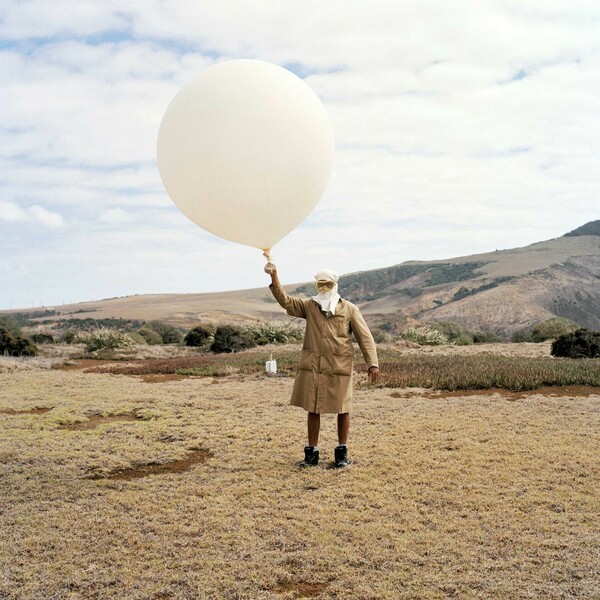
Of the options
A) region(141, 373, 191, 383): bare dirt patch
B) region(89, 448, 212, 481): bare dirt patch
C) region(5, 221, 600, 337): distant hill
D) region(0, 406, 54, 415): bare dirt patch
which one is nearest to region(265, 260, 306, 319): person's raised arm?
region(89, 448, 212, 481): bare dirt patch

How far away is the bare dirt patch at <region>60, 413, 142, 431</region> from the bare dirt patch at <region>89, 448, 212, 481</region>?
239cm

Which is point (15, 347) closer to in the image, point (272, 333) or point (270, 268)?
point (272, 333)

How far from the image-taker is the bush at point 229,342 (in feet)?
74.0

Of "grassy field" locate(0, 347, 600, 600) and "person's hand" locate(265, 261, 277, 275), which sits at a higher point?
"person's hand" locate(265, 261, 277, 275)

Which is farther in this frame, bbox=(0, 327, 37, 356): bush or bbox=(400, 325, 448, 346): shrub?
bbox=(400, 325, 448, 346): shrub

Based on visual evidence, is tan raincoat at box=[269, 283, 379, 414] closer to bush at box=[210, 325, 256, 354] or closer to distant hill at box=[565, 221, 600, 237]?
bush at box=[210, 325, 256, 354]

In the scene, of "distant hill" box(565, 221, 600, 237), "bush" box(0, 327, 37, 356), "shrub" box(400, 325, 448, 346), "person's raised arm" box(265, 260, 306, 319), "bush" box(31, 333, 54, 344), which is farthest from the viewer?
"distant hill" box(565, 221, 600, 237)

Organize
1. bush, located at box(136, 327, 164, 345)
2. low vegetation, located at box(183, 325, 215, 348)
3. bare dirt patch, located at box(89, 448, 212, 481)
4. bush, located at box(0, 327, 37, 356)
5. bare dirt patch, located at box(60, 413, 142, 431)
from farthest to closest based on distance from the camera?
bush, located at box(136, 327, 164, 345) → low vegetation, located at box(183, 325, 215, 348) → bush, located at box(0, 327, 37, 356) → bare dirt patch, located at box(60, 413, 142, 431) → bare dirt patch, located at box(89, 448, 212, 481)

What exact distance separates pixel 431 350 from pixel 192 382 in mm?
10198

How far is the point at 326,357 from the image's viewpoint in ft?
21.8

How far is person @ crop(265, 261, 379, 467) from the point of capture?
6.60 metres

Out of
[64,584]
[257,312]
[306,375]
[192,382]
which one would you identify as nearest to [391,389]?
[192,382]

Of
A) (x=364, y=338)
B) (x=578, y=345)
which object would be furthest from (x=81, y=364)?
(x=578, y=345)

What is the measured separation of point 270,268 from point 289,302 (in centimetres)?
48
